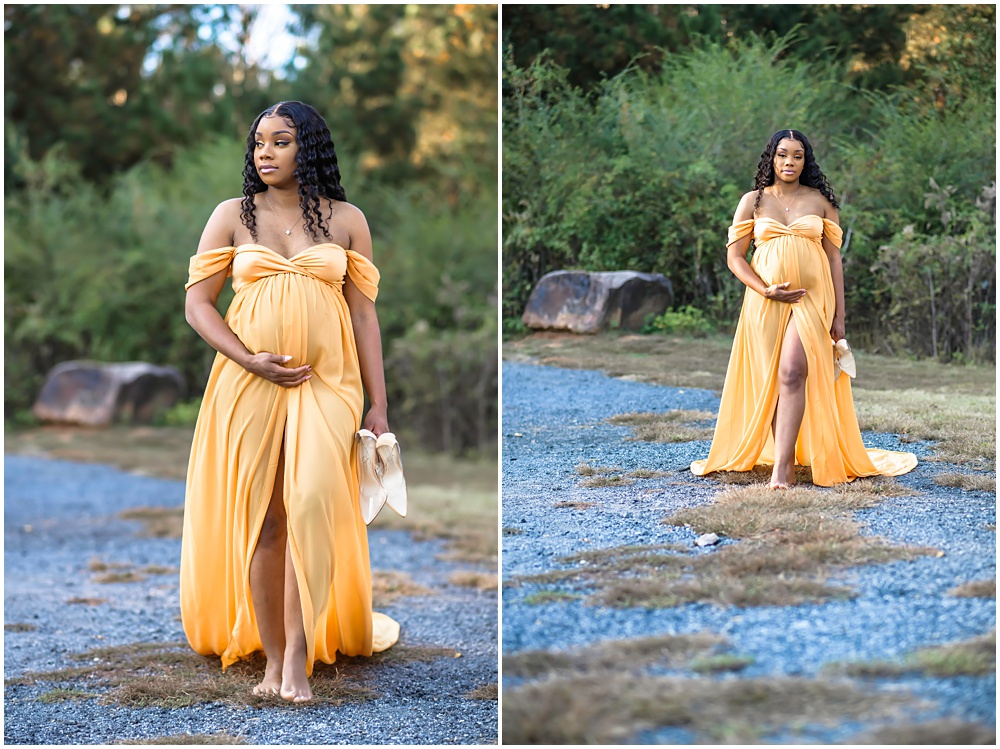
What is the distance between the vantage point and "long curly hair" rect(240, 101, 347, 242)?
363 centimetres

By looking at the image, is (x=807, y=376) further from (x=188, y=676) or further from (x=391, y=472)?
(x=188, y=676)

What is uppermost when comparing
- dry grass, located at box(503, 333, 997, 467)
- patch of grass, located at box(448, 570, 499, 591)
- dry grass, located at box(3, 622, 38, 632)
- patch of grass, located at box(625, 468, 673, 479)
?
dry grass, located at box(503, 333, 997, 467)

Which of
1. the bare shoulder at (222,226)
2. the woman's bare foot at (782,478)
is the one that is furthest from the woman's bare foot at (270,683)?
the woman's bare foot at (782,478)

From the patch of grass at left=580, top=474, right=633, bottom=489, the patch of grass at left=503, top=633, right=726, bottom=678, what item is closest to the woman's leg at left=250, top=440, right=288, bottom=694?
the patch of grass at left=503, top=633, right=726, bottom=678

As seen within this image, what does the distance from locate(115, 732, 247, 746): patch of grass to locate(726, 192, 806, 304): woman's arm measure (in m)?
2.67

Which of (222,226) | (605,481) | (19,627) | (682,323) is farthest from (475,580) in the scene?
(222,226)

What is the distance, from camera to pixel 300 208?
3.70 metres

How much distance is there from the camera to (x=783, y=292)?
13.8ft

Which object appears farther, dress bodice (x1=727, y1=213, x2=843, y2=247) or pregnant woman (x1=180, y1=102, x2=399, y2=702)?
dress bodice (x1=727, y1=213, x2=843, y2=247)

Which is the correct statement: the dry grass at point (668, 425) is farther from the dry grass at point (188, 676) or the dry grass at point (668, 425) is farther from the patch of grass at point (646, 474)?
the dry grass at point (188, 676)

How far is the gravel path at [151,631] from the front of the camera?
3.60 metres

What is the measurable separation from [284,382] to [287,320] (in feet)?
0.73

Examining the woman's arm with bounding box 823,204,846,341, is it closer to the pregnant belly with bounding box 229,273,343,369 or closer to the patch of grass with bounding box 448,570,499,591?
the pregnant belly with bounding box 229,273,343,369

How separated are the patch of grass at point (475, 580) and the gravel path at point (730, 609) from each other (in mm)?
1067
